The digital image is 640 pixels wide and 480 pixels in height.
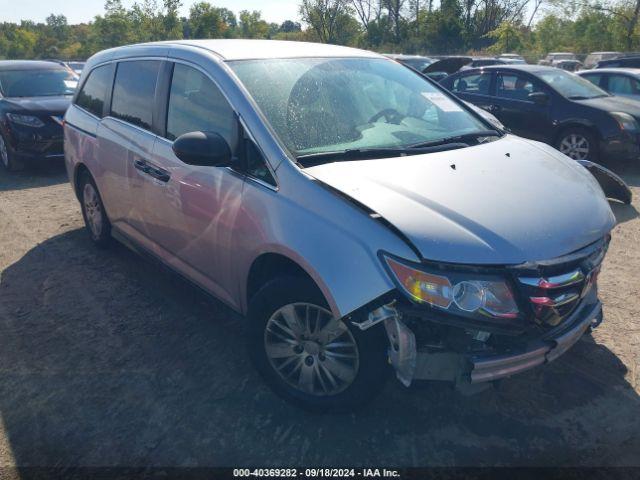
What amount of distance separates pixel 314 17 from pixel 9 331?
5907 centimetres

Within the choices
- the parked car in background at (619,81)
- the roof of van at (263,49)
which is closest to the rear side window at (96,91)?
the roof of van at (263,49)

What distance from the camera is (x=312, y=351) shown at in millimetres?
2742

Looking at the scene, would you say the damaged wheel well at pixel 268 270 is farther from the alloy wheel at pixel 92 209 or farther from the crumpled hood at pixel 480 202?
the alloy wheel at pixel 92 209

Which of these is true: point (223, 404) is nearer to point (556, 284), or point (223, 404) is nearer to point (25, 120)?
point (556, 284)

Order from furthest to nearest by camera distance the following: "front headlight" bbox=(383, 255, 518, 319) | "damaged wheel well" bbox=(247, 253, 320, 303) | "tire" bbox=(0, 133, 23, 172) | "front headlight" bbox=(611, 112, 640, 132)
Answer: "tire" bbox=(0, 133, 23, 172), "front headlight" bbox=(611, 112, 640, 132), "damaged wheel well" bbox=(247, 253, 320, 303), "front headlight" bbox=(383, 255, 518, 319)

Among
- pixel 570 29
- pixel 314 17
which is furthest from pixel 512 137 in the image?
pixel 314 17

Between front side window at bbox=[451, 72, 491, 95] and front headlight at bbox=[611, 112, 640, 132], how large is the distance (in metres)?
2.11

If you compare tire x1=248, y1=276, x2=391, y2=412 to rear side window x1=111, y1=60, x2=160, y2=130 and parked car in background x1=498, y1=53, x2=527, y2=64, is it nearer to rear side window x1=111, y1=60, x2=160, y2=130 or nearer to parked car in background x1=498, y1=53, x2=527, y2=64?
rear side window x1=111, y1=60, x2=160, y2=130

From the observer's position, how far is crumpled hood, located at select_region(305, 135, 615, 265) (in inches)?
90.5

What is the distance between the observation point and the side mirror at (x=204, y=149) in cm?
287

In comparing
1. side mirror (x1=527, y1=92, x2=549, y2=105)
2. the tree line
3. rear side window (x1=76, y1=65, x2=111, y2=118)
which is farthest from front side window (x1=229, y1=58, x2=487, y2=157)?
the tree line

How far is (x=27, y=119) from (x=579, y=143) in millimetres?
8333

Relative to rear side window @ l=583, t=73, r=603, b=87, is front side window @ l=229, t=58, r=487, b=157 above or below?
above

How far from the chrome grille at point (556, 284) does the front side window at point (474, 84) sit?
7269mm
